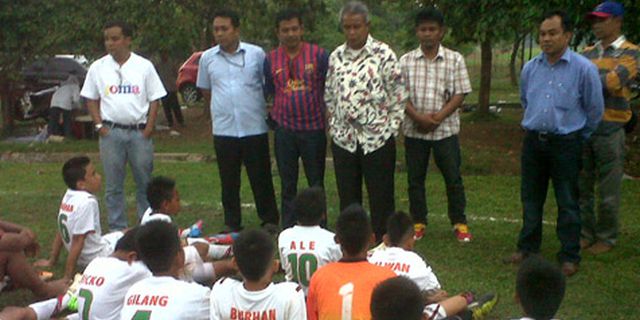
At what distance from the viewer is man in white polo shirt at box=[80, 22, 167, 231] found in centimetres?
817

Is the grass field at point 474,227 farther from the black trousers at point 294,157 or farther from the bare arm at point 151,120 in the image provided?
the bare arm at point 151,120

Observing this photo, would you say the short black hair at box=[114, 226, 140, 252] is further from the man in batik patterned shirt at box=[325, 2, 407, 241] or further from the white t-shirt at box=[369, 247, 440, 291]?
the man in batik patterned shirt at box=[325, 2, 407, 241]

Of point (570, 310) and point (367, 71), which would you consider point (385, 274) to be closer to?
point (570, 310)

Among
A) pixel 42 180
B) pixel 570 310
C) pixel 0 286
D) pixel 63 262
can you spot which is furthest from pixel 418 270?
pixel 42 180

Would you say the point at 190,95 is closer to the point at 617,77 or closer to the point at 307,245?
the point at 617,77

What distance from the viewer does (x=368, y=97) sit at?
729cm

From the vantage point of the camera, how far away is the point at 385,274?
15.0 ft

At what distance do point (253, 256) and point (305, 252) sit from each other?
1.09 metres

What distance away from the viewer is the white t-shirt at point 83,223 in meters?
7.10

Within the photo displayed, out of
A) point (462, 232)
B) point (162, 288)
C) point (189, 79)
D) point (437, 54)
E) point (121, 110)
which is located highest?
point (437, 54)

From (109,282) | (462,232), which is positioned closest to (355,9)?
(462,232)

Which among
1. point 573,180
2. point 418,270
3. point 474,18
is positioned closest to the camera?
point 418,270

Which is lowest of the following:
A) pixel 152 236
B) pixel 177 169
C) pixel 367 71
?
pixel 177 169

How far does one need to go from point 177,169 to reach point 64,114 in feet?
19.3
